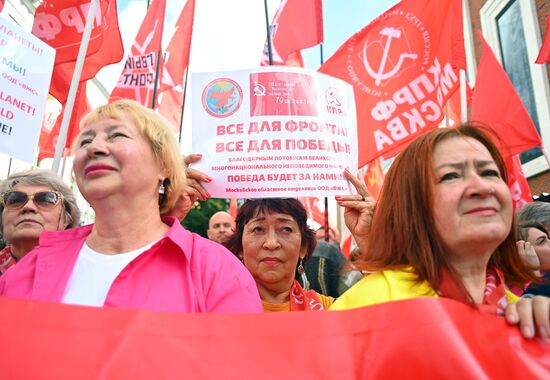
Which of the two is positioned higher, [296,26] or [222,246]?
[296,26]

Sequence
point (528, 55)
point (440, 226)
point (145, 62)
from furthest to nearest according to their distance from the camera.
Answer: point (528, 55)
point (145, 62)
point (440, 226)

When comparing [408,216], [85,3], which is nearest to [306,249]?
[408,216]

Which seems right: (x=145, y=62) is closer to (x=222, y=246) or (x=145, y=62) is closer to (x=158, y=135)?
(x=158, y=135)

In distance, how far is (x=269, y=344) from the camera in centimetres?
121

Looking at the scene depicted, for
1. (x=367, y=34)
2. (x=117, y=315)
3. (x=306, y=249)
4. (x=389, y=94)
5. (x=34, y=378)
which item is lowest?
(x=34, y=378)

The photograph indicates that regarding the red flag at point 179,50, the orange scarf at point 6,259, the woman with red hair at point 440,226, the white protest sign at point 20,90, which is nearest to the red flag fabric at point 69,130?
the red flag at point 179,50

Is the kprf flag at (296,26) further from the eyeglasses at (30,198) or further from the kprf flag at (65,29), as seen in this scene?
the eyeglasses at (30,198)

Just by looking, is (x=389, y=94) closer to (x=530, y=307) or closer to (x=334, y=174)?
(x=334, y=174)

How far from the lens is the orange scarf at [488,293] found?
1.33 meters

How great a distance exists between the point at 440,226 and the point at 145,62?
5.54 metres

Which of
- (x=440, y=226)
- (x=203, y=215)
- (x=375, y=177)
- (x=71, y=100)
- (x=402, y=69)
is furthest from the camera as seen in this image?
(x=203, y=215)

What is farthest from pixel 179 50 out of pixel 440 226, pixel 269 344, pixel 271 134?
pixel 269 344

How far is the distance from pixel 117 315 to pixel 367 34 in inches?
163

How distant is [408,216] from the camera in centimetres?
165
